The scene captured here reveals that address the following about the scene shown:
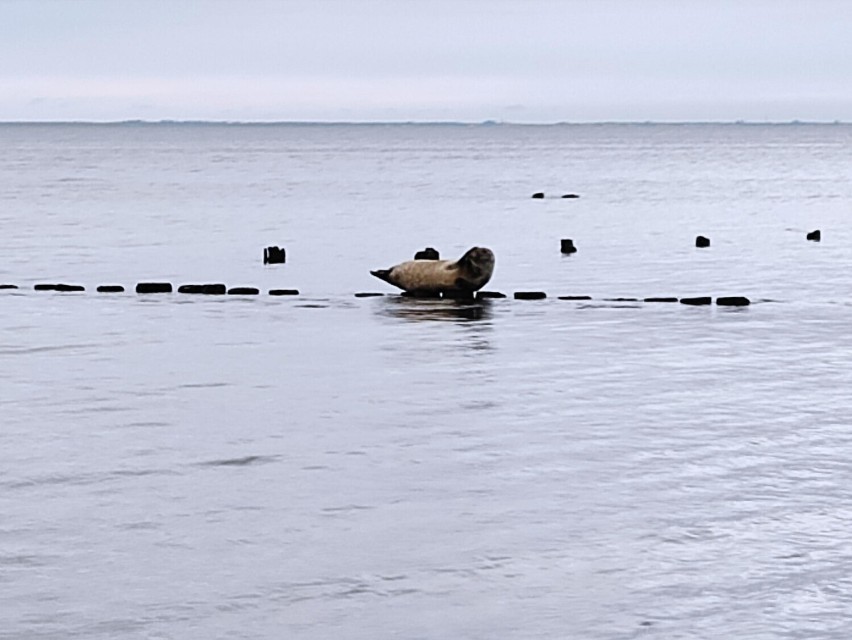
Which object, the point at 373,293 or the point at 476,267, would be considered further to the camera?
the point at 373,293

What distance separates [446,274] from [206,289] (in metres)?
4.94

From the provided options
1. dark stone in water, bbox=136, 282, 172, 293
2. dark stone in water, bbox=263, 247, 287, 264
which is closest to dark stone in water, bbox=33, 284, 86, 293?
dark stone in water, bbox=136, 282, 172, 293

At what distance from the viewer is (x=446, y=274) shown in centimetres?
3083

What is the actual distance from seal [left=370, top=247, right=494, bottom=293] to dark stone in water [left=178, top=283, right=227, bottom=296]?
9.89ft

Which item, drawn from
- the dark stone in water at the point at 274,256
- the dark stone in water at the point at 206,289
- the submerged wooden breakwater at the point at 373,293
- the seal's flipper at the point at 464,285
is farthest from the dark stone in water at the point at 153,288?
the dark stone in water at the point at 274,256

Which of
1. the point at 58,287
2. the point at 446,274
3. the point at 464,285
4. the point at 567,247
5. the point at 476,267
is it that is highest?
the point at 476,267

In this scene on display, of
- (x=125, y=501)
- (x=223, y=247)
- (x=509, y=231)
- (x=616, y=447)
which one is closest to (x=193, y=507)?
(x=125, y=501)

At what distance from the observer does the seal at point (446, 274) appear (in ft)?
99.1

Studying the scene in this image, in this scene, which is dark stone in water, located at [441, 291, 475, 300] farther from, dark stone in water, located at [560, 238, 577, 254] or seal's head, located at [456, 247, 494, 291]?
dark stone in water, located at [560, 238, 577, 254]

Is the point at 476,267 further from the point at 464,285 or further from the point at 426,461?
the point at 426,461

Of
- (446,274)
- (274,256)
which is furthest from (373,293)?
(274,256)

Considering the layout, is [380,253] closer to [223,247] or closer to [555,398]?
[223,247]

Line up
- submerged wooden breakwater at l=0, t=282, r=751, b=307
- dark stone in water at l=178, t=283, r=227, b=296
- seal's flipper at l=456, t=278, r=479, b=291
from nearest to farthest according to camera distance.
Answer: seal's flipper at l=456, t=278, r=479, b=291 < submerged wooden breakwater at l=0, t=282, r=751, b=307 < dark stone in water at l=178, t=283, r=227, b=296

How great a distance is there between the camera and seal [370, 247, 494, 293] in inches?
1190
